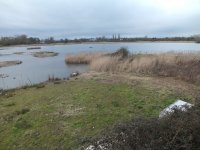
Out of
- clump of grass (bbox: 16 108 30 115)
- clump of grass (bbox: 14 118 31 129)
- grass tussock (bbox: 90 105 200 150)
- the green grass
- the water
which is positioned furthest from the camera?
the water

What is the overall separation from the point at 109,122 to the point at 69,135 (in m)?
1.03

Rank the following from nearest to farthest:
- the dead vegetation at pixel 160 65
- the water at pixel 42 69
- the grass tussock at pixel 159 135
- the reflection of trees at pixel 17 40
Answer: the grass tussock at pixel 159 135, the dead vegetation at pixel 160 65, the water at pixel 42 69, the reflection of trees at pixel 17 40

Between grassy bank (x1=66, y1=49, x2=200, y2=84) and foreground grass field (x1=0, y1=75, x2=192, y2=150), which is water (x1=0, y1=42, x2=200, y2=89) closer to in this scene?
grassy bank (x1=66, y1=49, x2=200, y2=84)

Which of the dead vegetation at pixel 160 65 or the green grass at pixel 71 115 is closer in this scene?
the green grass at pixel 71 115

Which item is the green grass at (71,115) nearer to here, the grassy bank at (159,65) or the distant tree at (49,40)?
the grassy bank at (159,65)

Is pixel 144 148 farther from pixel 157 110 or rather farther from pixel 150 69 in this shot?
pixel 150 69

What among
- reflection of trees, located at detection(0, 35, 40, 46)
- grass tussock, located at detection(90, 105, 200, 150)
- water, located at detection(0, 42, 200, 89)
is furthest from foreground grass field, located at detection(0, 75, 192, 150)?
reflection of trees, located at detection(0, 35, 40, 46)

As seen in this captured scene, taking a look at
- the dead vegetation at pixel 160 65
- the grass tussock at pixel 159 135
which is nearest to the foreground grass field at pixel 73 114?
the grass tussock at pixel 159 135

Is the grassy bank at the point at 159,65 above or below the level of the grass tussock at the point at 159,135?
below

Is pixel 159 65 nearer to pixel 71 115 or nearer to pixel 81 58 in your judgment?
pixel 71 115

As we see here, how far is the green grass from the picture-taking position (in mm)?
5887

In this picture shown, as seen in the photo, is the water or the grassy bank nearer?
the grassy bank

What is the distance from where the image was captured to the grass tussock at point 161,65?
1373 cm

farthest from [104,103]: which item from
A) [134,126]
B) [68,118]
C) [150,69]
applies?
[150,69]
